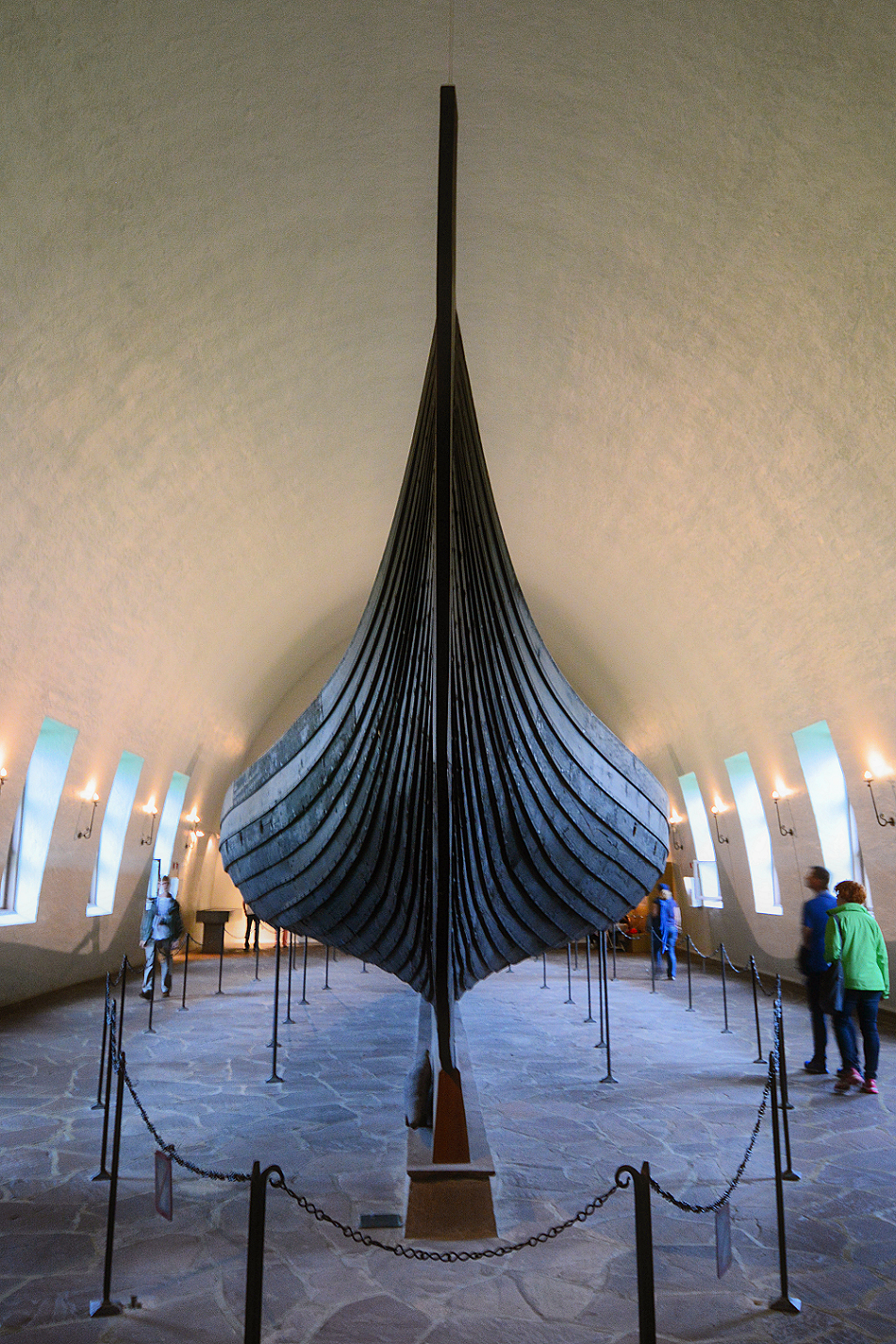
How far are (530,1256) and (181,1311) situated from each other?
4.38 ft

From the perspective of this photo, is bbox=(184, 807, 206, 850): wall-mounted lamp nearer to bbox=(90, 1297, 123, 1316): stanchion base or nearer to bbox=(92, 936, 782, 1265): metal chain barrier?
bbox=(92, 936, 782, 1265): metal chain barrier

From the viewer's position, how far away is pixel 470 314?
934 cm

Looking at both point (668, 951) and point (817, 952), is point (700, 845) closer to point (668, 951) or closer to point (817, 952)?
point (668, 951)

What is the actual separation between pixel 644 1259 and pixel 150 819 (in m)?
12.2

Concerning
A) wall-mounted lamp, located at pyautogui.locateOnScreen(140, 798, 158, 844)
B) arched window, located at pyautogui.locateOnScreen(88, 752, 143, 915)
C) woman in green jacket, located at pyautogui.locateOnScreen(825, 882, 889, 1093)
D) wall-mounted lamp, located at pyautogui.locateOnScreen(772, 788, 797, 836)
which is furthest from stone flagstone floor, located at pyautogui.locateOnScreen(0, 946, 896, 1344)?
wall-mounted lamp, located at pyautogui.locateOnScreen(140, 798, 158, 844)

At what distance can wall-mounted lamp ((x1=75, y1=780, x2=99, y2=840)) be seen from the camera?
1100cm

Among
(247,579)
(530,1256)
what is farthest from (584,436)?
(530,1256)

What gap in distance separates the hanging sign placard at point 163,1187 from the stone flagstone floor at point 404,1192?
0.24m

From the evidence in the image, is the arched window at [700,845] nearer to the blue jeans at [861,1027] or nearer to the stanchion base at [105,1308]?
the blue jeans at [861,1027]

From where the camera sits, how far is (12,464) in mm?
6988

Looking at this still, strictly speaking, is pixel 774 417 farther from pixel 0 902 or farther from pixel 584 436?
pixel 0 902

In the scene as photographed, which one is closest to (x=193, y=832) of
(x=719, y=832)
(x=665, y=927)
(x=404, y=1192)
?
(x=665, y=927)

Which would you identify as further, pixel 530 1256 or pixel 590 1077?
pixel 590 1077

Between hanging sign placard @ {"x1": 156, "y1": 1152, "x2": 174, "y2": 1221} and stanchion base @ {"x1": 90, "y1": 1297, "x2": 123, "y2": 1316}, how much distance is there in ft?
1.00
